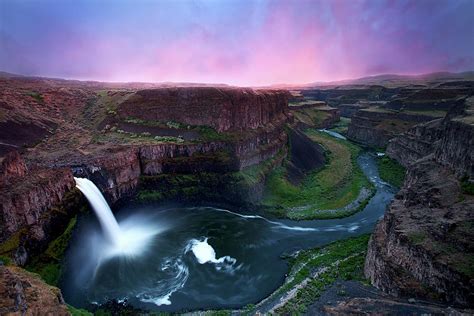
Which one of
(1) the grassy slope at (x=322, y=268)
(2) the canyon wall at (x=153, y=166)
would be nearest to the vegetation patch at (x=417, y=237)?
(1) the grassy slope at (x=322, y=268)

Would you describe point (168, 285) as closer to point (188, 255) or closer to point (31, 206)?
point (188, 255)

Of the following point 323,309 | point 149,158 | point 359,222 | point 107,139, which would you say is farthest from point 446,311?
point 107,139

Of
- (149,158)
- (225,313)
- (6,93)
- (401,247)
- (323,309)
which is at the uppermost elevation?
(6,93)

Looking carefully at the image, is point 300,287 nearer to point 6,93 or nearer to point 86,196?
point 86,196

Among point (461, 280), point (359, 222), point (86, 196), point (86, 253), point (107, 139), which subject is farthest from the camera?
point (107, 139)

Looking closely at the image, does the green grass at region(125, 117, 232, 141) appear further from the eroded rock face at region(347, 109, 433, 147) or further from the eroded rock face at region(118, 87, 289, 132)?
the eroded rock face at region(347, 109, 433, 147)

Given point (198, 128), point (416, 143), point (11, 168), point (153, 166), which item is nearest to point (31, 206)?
point (11, 168)

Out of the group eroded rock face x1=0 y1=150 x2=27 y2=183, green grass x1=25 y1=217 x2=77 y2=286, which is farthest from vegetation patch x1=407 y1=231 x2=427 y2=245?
eroded rock face x1=0 y1=150 x2=27 y2=183
